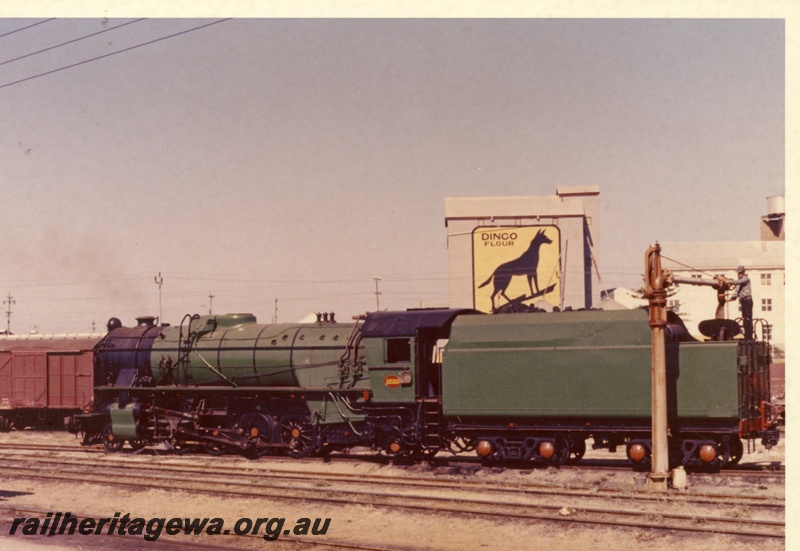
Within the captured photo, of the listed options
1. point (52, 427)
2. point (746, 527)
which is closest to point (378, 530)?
point (746, 527)

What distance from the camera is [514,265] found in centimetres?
6912

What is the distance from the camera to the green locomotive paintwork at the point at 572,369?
15.3 metres

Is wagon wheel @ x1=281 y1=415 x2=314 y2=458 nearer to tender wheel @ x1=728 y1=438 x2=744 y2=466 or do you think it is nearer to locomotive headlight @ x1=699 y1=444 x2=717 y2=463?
locomotive headlight @ x1=699 y1=444 x2=717 y2=463

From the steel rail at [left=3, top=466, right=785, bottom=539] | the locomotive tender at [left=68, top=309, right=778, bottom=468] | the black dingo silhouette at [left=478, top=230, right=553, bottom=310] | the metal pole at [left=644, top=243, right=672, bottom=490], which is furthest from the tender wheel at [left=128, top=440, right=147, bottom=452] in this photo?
the black dingo silhouette at [left=478, top=230, right=553, bottom=310]

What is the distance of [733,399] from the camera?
15.0 m

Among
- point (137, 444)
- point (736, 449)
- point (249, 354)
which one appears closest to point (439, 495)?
point (736, 449)

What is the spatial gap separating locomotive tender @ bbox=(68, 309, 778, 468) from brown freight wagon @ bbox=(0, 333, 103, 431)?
12.2 feet

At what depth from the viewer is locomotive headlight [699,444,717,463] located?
1544cm

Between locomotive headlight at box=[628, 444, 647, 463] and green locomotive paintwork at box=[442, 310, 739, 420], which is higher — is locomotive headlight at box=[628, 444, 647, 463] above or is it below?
below

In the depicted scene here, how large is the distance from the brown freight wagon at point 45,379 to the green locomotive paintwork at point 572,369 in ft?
48.1

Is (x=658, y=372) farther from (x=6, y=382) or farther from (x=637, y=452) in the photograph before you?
(x=6, y=382)

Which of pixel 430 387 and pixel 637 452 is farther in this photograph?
pixel 430 387

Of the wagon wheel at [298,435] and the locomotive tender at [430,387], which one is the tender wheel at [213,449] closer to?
the locomotive tender at [430,387]

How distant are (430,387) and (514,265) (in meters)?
51.6
